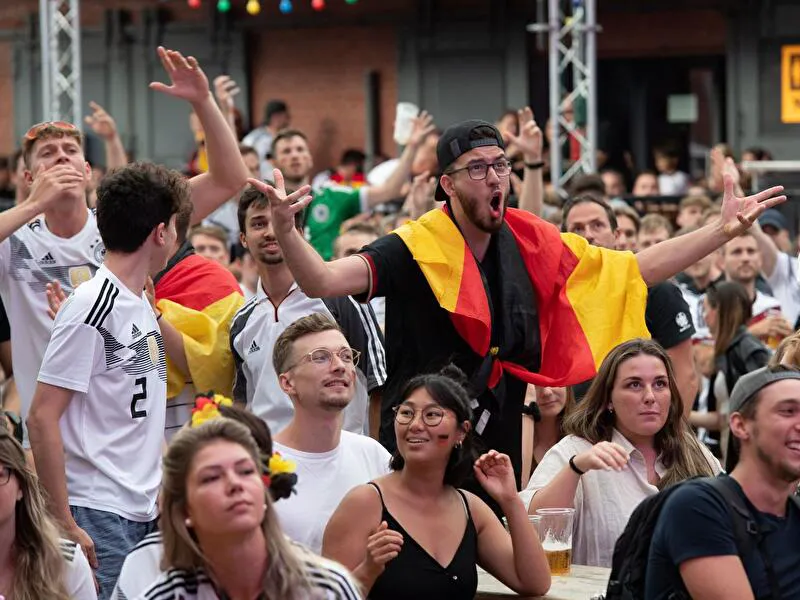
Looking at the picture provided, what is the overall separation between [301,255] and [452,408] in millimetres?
657

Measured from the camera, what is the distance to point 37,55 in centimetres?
2016

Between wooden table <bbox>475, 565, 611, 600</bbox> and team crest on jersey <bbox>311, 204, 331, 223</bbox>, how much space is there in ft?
16.7

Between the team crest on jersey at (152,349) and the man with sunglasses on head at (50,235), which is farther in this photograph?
the man with sunglasses on head at (50,235)

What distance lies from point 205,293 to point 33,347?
0.68 m

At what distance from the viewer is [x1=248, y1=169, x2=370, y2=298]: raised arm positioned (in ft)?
14.7

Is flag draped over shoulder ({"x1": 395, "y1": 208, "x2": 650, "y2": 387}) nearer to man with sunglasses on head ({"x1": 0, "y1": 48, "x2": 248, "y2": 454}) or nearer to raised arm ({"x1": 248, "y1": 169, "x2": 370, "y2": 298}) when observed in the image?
raised arm ({"x1": 248, "y1": 169, "x2": 370, "y2": 298})

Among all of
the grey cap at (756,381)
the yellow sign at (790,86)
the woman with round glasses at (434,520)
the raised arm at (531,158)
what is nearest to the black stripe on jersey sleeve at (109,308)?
the woman with round glasses at (434,520)

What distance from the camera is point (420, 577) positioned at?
4.19 m

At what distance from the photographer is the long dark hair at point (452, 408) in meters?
4.39

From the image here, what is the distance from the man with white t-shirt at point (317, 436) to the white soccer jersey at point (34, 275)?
834 millimetres

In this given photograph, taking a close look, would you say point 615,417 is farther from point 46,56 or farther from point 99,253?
point 46,56

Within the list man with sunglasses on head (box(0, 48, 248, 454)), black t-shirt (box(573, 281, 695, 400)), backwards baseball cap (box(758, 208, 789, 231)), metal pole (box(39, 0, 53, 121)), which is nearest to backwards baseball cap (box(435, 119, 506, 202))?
man with sunglasses on head (box(0, 48, 248, 454))

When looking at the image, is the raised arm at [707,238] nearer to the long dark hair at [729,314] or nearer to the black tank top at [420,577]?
the black tank top at [420,577]

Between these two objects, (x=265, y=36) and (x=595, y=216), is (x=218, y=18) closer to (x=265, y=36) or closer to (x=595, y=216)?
(x=265, y=36)
